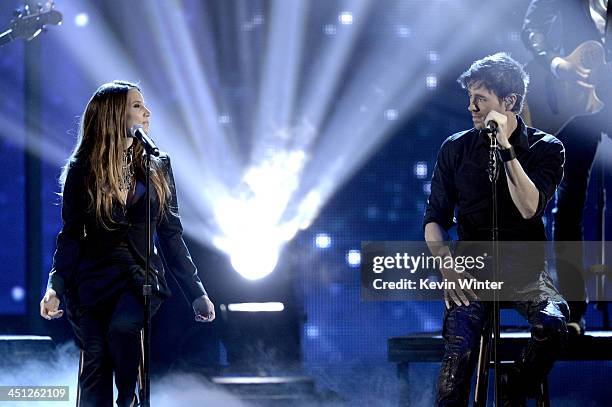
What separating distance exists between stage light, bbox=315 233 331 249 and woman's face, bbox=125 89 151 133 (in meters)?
1.39

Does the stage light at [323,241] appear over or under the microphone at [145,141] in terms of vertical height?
under

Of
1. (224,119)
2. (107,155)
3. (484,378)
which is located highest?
(224,119)

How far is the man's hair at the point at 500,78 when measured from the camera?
3.77 metres

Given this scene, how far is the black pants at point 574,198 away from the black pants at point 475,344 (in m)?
1.04

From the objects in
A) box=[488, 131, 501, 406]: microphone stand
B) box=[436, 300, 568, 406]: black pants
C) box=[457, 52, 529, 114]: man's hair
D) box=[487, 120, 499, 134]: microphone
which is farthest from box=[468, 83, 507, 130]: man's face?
box=[436, 300, 568, 406]: black pants

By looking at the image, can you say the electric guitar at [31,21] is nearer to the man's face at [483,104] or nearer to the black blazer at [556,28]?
the man's face at [483,104]

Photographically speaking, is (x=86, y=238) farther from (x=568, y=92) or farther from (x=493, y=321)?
(x=568, y=92)

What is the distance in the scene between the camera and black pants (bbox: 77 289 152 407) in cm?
339

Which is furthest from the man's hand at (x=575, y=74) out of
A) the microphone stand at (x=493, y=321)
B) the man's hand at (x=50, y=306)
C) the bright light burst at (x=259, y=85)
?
the man's hand at (x=50, y=306)

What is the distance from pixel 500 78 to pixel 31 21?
238cm

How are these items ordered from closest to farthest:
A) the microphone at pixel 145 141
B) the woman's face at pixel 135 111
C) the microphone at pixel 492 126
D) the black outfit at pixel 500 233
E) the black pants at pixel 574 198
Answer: the microphone at pixel 145 141 < the microphone at pixel 492 126 < the black outfit at pixel 500 233 < the woman's face at pixel 135 111 < the black pants at pixel 574 198

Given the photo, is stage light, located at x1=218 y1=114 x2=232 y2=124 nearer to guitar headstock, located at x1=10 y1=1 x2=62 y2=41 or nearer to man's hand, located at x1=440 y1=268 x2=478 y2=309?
guitar headstock, located at x1=10 y1=1 x2=62 y2=41

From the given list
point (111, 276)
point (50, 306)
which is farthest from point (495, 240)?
point (50, 306)

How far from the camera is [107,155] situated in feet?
12.0
